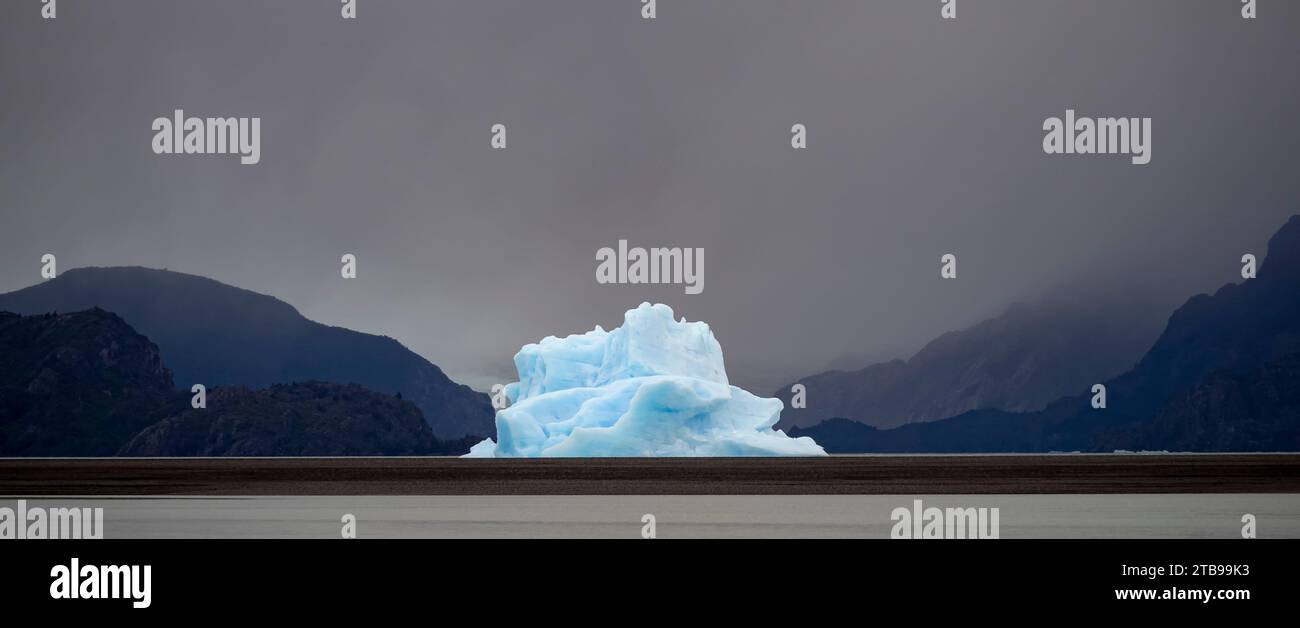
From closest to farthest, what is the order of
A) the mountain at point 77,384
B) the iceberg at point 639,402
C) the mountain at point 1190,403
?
the iceberg at point 639,402, the mountain at point 77,384, the mountain at point 1190,403

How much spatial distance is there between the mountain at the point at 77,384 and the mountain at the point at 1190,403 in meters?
24.9

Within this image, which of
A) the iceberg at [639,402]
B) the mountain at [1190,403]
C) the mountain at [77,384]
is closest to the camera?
the iceberg at [639,402]

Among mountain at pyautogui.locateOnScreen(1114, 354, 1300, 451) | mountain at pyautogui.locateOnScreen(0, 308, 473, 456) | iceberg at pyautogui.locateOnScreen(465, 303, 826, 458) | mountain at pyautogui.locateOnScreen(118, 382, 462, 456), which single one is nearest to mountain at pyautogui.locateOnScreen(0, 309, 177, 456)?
mountain at pyautogui.locateOnScreen(0, 308, 473, 456)

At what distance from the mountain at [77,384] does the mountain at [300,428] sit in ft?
3.37

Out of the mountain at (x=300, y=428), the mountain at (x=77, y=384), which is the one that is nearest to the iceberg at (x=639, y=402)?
the mountain at (x=300, y=428)

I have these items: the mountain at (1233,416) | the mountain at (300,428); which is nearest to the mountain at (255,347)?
the mountain at (300,428)

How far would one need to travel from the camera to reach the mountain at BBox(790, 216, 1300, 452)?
1860 inches

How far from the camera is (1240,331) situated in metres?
53.2

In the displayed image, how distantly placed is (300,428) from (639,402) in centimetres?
2769

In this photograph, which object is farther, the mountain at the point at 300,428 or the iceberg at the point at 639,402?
the mountain at the point at 300,428

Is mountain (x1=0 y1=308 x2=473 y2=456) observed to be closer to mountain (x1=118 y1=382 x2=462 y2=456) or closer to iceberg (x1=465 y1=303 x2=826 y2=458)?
mountain (x1=118 y1=382 x2=462 y2=456)

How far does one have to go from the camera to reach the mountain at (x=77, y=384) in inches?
1793

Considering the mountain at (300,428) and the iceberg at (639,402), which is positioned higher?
the iceberg at (639,402)

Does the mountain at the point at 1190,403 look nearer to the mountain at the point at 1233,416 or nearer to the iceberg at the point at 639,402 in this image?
the mountain at the point at 1233,416
